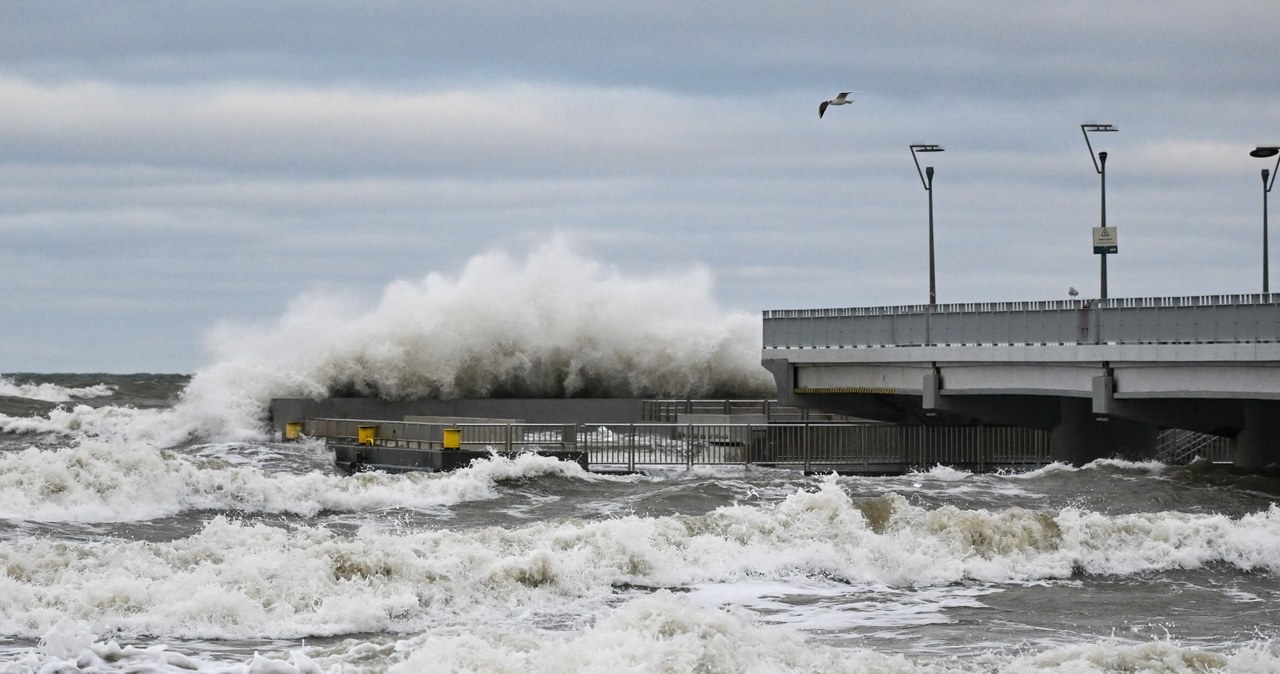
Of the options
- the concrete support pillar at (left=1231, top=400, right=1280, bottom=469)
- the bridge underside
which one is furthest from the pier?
the concrete support pillar at (left=1231, top=400, right=1280, bottom=469)

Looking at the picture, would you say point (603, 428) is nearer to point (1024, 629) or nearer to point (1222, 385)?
point (1222, 385)

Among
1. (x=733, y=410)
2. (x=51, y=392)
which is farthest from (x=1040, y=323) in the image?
(x=51, y=392)

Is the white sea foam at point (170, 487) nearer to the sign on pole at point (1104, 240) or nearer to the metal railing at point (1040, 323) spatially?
the metal railing at point (1040, 323)

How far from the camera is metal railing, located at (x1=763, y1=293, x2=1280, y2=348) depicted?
29.8 metres

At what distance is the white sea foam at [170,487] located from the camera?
25891 mm

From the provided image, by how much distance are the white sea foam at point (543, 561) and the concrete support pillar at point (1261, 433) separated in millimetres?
10441

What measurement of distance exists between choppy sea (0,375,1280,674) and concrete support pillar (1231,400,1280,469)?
12.6ft

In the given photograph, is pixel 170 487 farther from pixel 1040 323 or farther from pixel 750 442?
pixel 1040 323

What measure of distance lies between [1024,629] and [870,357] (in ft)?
75.3

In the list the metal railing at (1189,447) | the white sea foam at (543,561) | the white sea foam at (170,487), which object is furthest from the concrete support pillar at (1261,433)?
the white sea foam at (170,487)

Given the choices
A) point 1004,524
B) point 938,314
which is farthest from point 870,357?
point 1004,524

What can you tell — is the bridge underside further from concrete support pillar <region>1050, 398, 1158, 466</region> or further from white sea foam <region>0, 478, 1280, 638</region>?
white sea foam <region>0, 478, 1280, 638</region>

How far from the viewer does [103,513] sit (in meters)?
26.0

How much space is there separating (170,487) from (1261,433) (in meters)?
21.2
